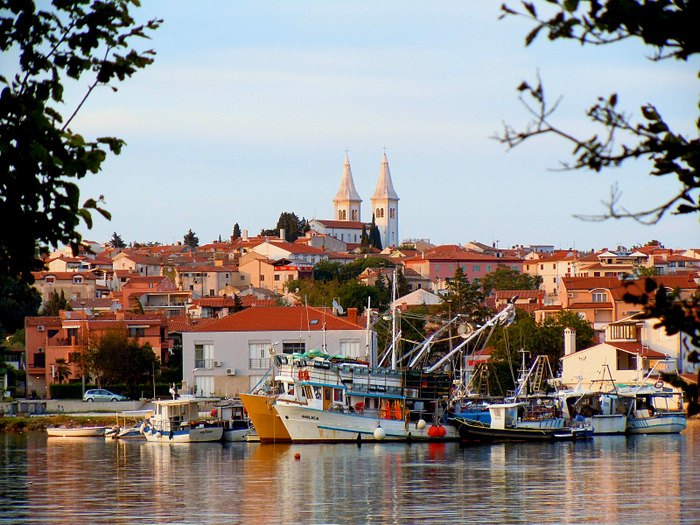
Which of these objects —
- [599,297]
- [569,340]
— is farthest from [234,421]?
[599,297]

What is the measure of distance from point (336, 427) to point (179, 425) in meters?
6.93

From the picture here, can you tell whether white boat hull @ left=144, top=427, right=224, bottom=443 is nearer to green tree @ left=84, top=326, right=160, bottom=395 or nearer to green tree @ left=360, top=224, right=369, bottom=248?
green tree @ left=84, top=326, right=160, bottom=395

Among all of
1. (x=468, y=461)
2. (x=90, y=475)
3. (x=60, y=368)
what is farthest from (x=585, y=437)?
(x=60, y=368)

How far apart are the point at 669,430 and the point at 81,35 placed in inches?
1693

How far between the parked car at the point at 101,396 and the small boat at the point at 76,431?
21.6ft

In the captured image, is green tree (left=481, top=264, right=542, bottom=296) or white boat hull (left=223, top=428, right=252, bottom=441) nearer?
white boat hull (left=223, top=428, right=252, bottom=441)

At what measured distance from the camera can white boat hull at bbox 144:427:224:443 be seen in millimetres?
45031

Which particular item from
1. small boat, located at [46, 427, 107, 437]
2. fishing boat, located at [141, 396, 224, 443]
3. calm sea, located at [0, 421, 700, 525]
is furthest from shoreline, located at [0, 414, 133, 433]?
calm sea, located at [0, 421, 700, 525]

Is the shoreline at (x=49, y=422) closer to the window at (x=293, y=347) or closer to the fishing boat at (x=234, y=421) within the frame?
the fishing boat at (x=234, y=421)

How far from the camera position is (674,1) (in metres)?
6.60

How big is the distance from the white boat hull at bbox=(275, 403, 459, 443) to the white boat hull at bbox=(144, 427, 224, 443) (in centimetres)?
369

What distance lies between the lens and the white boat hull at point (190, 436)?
148ft

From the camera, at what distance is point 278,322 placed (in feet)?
174

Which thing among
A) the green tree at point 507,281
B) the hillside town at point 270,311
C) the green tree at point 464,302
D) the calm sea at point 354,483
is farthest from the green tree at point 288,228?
the calm sea at point 354,483
